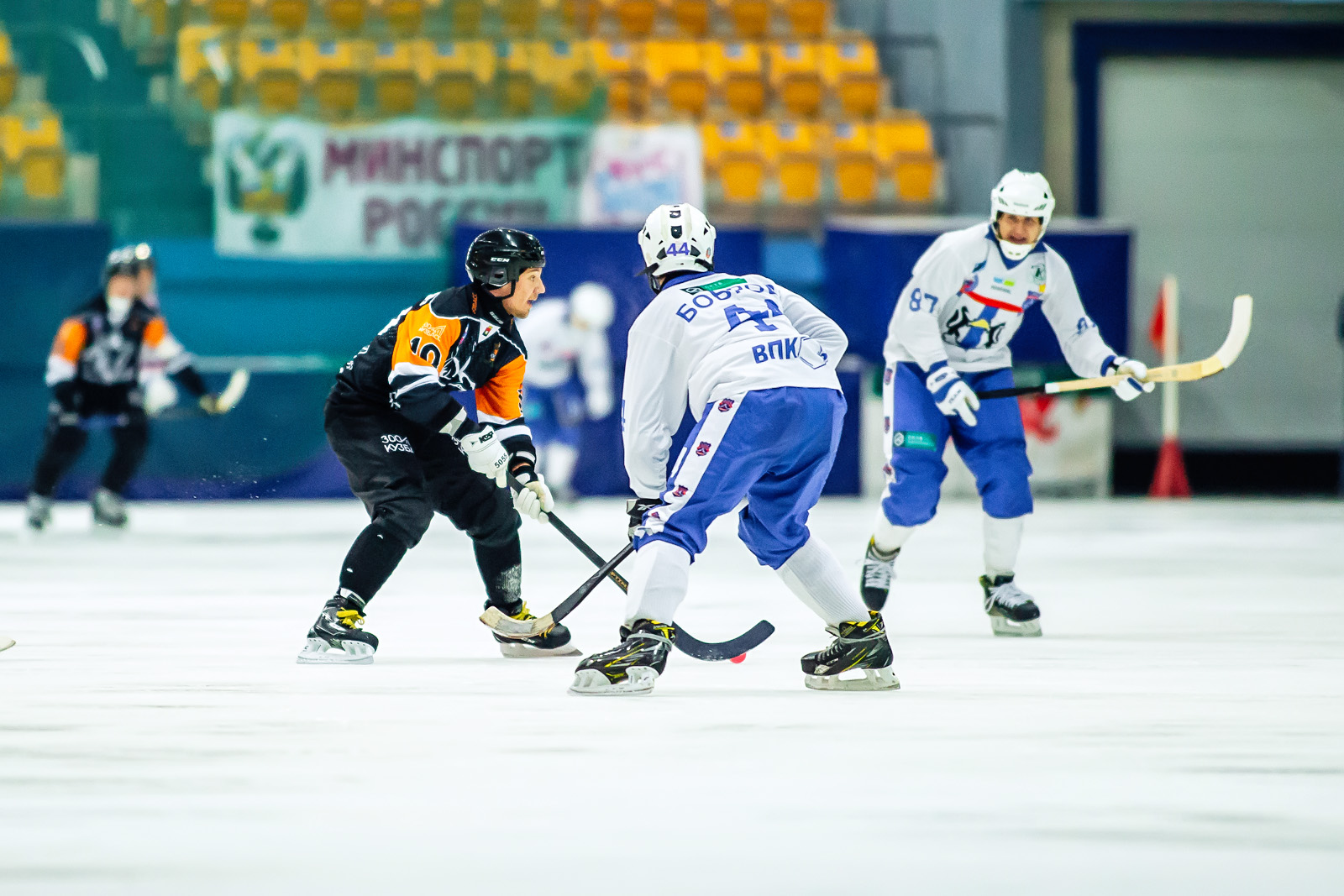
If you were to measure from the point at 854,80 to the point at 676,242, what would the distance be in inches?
417

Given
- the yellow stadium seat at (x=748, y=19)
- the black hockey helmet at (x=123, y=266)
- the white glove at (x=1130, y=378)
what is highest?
the yellow stadium seat at (x=748, y=19)

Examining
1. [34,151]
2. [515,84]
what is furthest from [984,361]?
[34,151]

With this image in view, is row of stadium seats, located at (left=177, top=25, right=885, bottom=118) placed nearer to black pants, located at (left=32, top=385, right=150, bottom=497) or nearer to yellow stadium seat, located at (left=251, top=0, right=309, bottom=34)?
yellow stadium seat, located at (left=251, top=0, right=309, bottom=34)

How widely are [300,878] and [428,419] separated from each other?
2.45m

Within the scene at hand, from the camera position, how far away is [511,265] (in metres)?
5.34

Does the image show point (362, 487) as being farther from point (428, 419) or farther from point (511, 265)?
point (511, 265)

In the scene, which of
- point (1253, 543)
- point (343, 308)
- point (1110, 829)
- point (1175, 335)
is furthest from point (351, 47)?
point (1110, 829)

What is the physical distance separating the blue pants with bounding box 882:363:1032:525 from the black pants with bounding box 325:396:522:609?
5.12 ft

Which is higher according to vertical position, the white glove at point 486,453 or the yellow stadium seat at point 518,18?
the yellow stadium seat at point 518,18

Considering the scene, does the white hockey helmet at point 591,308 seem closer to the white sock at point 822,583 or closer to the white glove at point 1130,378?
the white glove at point 1130,378

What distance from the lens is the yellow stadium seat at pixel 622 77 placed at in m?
14.5

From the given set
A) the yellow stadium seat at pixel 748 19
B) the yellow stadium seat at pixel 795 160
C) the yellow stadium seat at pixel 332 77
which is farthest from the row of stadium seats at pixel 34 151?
the yellow stadium seat at pixel 748 19

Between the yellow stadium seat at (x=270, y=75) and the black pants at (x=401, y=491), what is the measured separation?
9.00m

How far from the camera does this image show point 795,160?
14.5 metres
